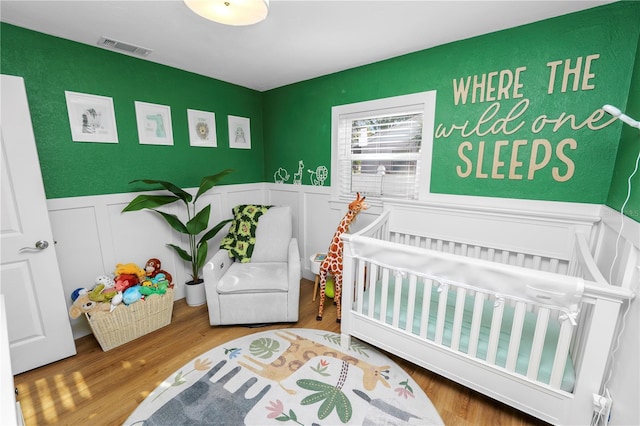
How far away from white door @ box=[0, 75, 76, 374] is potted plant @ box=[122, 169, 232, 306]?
52 cm

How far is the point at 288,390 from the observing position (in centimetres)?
161

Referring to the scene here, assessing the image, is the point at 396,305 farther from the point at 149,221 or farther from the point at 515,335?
the point at 149,221

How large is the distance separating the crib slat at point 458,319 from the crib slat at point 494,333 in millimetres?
140

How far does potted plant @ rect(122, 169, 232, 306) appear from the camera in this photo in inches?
87.0

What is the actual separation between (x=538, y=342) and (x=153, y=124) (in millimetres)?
3078

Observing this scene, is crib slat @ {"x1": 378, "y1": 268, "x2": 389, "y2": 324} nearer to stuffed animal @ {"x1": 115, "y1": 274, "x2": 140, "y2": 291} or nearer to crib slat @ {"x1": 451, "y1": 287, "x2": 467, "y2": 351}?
crib slat @ {"x1": 451, "y1": 287, "x2": 467, "y2": 351}

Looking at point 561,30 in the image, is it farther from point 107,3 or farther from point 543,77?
point 107,3

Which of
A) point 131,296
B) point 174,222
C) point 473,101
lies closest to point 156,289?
point 131,296

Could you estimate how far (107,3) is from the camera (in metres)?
1.47

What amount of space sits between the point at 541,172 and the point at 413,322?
1294 millimetres

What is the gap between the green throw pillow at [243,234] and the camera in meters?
2.57

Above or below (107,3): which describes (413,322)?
below

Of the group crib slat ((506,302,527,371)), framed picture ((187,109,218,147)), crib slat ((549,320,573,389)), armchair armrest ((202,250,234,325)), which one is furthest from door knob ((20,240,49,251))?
crib slat ((549,320,573,389))

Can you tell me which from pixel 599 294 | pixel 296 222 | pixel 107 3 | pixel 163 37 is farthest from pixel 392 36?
pixel 296 222
